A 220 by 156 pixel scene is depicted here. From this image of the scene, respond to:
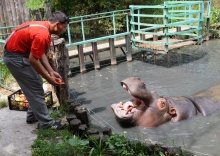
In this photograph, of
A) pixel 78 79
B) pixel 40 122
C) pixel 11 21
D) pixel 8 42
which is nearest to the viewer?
pixel 8 42

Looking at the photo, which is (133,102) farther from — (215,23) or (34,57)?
(215,23)

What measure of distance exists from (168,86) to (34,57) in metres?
4.05

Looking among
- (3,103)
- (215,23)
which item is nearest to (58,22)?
(3,103)

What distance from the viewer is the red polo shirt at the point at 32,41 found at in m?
4.43

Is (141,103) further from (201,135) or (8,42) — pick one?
(8,42)

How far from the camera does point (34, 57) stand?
4.50 m

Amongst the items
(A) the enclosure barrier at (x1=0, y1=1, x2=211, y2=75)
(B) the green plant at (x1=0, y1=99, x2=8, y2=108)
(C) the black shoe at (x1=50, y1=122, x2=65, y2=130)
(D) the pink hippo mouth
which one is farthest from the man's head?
(A) the enclosure barrier at (x1=0, y1=1, x2=211, y2=75)

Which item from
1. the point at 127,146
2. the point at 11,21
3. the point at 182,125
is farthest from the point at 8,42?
the point at 11,21

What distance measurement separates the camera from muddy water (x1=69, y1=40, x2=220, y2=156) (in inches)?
211

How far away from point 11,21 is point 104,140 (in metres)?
6.74

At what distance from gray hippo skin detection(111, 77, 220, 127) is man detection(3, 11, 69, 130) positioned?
1099mm

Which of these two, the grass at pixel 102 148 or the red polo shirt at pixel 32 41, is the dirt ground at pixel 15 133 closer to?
the grass at pixel 102 148

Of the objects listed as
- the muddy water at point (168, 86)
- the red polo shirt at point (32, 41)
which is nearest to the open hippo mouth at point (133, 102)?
the muddy water at point (168, 86)

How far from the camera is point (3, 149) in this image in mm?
4750
